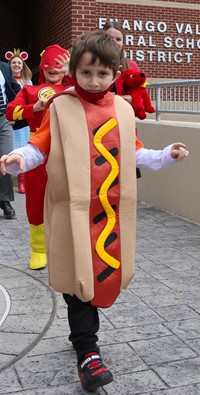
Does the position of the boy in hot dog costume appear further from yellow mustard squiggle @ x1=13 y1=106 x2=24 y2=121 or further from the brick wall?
the brick wall

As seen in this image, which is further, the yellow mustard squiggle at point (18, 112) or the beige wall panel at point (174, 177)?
the beige wall panel at point (174, 177)

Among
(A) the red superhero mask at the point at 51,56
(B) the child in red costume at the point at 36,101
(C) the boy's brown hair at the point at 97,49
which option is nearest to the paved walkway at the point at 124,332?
(B) the child in red costume at the point at 36,101

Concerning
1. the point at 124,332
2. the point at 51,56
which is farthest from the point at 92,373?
the point at 51,56

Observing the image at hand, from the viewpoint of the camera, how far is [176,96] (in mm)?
6898

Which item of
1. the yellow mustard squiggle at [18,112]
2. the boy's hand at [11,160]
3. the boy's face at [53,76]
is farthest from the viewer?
the boy's face at [53,76]

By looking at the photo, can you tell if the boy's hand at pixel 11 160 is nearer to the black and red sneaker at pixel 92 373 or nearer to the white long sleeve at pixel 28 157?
the white long sleeve at pixel 28 157

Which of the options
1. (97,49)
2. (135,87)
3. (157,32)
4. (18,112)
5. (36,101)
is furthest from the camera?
(157,32)

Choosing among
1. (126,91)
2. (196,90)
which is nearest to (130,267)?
(126,91)

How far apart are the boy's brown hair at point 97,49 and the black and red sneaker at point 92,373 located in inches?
55.0

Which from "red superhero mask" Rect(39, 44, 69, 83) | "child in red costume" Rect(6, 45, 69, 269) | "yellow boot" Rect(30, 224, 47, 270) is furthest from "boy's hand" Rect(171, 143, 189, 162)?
"yellow boot" Rect(30, 224, 47, 270)

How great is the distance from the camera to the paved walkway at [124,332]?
2.79m

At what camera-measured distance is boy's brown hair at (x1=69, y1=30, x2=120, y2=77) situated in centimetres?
253

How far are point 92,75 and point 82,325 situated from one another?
3.94 ft

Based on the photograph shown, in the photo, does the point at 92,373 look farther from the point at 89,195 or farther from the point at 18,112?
the point at 18,112
